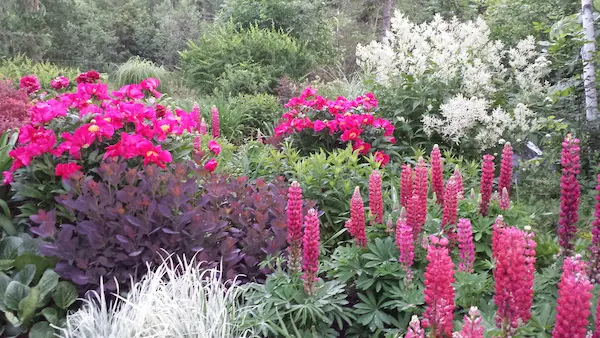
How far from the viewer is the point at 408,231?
2.24m

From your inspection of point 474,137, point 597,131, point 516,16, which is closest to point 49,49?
point 516,16

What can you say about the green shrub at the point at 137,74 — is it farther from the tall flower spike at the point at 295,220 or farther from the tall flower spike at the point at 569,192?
the tall flower spike at the point at 569,192

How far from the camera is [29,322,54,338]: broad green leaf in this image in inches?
99.2

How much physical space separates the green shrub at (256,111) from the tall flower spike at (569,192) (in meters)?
5.44

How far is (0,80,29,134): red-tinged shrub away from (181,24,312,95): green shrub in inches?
186

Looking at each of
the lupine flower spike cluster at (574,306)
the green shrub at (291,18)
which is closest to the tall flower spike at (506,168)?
the lupine flower spike cluster at (574,306)

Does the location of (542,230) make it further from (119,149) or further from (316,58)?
(316,58)

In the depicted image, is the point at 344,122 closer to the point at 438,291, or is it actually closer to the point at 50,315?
the point at 50,315

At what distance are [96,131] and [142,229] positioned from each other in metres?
0.68

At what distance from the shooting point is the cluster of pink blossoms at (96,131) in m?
2.91

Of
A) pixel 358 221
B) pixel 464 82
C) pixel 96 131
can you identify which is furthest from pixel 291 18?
pixel 358 221

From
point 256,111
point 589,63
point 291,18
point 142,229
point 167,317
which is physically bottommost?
point 256,111

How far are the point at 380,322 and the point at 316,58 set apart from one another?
8.89 metres

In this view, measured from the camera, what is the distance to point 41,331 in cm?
255
